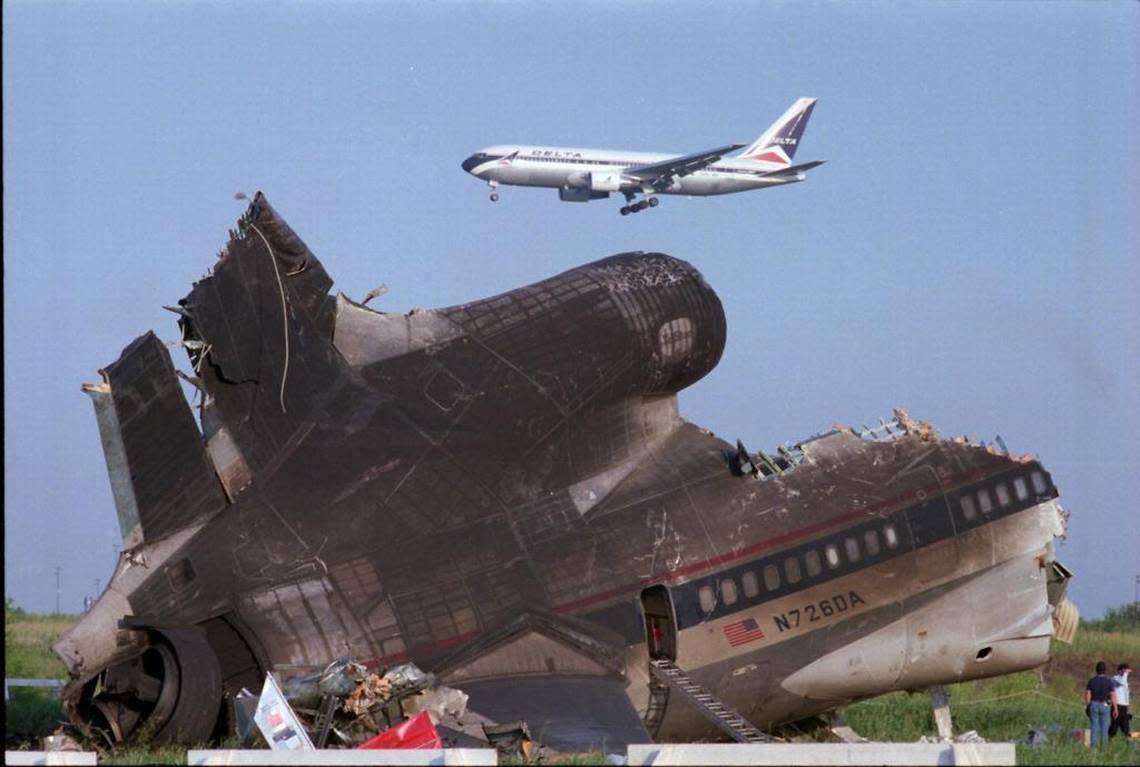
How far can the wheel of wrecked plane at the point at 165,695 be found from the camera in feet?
64.2

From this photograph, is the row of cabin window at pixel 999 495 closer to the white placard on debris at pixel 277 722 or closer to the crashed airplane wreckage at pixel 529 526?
the crashed airplane wreckage at pixel 529 526

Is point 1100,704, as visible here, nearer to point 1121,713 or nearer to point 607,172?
point 1121,713

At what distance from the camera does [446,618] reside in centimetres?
2220

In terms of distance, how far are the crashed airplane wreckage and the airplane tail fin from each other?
73.5 m

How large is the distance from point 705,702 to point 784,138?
275 feet

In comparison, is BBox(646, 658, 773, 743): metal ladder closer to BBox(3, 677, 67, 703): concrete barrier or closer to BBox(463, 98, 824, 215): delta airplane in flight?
BBox(3, 677, 67, 703): concrete barrier

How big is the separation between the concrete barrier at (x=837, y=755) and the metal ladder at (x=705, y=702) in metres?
7.24

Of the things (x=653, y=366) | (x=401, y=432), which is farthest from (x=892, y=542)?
(x=401, y=432)

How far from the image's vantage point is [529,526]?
23.6 metres

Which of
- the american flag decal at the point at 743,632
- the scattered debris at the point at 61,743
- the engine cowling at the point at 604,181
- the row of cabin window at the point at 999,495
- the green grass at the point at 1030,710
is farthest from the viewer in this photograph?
the engine cowling at the point at 604,181

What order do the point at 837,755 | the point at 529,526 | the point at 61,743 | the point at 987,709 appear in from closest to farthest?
the point at 837,755 < the point at 61,743 < the point at 529,526 < the point at 987,709

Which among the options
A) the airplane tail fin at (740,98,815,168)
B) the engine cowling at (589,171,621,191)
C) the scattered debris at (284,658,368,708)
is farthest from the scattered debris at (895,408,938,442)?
the airplane tail fin at (740,98,815,168)

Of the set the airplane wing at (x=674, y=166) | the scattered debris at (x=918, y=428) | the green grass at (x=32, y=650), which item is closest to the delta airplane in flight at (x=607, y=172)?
the airplane wing at (x=674, y=166)

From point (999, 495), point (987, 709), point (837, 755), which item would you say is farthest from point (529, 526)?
point (987, 709)
